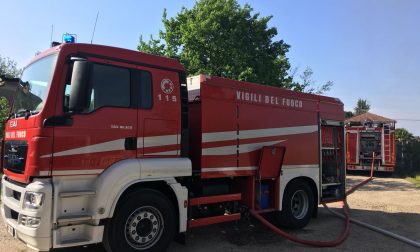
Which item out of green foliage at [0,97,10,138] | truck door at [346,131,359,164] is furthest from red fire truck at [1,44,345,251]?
truck door at [346,131,359,164]

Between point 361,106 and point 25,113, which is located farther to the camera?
point 361,106

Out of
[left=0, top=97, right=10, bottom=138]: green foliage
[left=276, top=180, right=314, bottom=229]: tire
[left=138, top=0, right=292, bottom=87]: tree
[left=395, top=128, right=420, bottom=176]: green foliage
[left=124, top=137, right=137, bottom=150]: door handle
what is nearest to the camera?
[left=124, top=137, right=137, bottom=150]: door handle

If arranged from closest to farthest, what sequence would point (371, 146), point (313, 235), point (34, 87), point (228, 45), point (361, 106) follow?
point (34, 87) < point (313, 235) < point (228, 45) < point (371, 146) < point (361, 106)

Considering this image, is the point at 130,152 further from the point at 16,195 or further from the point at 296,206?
the point at 296,206

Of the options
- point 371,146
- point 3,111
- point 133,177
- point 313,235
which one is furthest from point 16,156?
point 371,146

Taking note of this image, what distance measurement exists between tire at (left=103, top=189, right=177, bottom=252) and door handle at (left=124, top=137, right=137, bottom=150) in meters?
0.64

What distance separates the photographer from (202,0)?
23531 mm

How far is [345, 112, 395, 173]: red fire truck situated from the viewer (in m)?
23.9

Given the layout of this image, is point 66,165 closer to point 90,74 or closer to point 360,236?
point 90,74

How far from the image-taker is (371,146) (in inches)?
960

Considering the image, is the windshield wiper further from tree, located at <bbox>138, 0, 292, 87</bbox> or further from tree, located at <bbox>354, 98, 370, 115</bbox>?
tree, located at <bbox>354, 98, 370, 115</bbox>

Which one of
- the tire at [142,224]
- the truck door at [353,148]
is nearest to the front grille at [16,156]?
the tire at [142,224]

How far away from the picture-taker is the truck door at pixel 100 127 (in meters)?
5.54

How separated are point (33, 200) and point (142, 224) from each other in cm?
160
